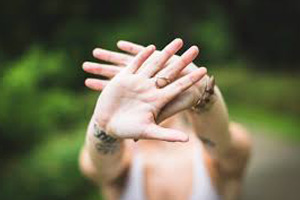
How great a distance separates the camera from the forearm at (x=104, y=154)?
130 centimetres

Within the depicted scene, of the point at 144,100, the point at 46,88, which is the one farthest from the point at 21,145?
the point at 144,100

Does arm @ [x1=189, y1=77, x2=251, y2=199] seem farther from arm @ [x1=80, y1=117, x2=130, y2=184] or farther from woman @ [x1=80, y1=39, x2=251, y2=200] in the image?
arm @ [x1=80, y1=117, x2=130, y2=184]

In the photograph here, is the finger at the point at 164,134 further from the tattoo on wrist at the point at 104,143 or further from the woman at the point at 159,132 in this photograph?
the tattoo on wrist at the point at 104,143

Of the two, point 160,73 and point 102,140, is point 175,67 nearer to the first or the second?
point 160,73

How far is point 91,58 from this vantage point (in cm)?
466

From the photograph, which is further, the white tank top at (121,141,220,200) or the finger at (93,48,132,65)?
the white tank top at (121,141,220,200)

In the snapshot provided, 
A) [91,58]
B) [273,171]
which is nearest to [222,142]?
[273,171]

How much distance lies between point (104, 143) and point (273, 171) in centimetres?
332

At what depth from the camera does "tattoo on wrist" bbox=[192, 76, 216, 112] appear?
1246 mm

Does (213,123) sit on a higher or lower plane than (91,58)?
higher

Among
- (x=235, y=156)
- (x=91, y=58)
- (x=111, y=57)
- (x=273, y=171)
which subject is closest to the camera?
(x=111, y=57)

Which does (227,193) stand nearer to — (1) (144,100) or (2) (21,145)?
(1) (144,100)

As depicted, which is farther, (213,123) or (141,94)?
(213,123)

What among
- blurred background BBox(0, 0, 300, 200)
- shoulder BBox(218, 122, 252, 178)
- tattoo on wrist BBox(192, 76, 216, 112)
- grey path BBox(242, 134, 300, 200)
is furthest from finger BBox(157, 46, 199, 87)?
grey path BBox(242, 134, 300, 200)
